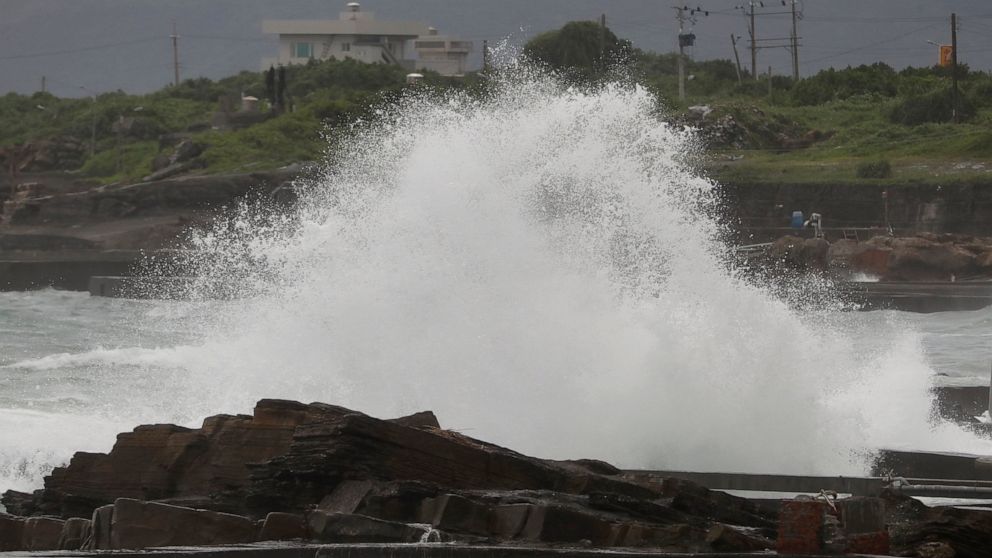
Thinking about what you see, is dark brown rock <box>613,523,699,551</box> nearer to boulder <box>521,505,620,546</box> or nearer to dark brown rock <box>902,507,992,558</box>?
boulder <box>521,505,620,546</box>

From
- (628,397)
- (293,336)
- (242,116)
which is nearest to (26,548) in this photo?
(628,397)

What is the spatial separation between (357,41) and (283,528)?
107402 mm

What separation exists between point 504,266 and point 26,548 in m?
9.31

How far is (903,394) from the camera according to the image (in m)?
19.3

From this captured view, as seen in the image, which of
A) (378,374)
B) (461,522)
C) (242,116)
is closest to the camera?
(461,522)

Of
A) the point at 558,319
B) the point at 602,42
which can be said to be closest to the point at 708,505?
the point at 558,319

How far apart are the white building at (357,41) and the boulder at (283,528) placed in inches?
3945

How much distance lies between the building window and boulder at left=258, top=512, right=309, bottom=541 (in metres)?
107

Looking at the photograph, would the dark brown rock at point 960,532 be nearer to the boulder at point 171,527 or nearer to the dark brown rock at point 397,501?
the dark brown rock at point 397,501

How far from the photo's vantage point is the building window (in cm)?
11472

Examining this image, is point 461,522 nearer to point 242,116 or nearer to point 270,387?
point 270,387

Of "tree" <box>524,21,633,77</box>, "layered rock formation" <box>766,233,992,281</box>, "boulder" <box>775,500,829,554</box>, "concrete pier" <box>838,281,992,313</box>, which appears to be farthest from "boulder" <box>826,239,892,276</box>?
"boulder" <box>775,500,829,554</box>

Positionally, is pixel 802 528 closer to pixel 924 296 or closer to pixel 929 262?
pixel 924 296

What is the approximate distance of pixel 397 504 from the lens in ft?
28.8
